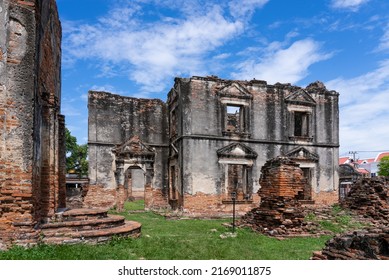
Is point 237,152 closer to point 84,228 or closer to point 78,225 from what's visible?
point 84,228

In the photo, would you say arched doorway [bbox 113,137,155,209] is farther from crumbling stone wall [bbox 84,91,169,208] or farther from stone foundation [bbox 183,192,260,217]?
stone foundation [bbox 183,192,260,217]

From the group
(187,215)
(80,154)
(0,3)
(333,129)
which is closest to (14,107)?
(0,3)

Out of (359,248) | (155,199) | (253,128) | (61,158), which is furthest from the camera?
(155,199)

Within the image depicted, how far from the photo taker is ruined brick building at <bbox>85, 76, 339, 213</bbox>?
16.6m

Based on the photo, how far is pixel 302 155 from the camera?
18.5m

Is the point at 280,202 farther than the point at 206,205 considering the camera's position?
No

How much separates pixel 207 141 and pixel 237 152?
1.66 meters

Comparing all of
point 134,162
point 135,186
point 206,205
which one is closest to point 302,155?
point 206,205

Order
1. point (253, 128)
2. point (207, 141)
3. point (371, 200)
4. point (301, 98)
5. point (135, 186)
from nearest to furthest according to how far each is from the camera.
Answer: point (371, 200) < point (207, 141) < point (253, 128) < point (301, 98) < point (135, 186)

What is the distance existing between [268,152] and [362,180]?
4972mm

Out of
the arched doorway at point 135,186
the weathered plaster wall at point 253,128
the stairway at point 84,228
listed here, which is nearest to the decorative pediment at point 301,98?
the weathered plaster wall at point 253,128

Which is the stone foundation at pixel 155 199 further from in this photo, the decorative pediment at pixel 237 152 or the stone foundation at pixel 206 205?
the decorative pediment at pixel 237 152

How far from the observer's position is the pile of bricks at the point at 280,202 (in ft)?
35.9

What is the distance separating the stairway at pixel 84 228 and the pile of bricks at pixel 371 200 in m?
8.78
